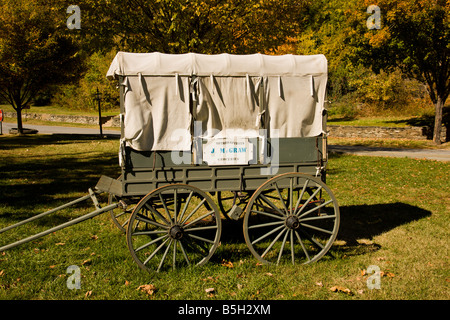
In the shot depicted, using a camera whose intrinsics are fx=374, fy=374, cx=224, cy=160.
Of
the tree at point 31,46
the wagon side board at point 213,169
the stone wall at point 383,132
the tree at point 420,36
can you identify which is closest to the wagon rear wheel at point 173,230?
the wagon side board at point 213,169

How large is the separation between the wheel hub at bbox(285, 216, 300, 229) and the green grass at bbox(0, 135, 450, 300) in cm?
52

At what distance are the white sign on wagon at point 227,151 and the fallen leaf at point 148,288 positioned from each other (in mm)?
1660

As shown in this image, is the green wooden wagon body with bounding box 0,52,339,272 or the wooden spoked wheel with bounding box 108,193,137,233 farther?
the wooden spoked wheel with bounding box 108,193,137,233

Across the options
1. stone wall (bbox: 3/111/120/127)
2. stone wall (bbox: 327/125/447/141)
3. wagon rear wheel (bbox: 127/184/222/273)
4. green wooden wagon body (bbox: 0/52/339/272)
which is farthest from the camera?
stone wall (bbox: 3/111/120/127)

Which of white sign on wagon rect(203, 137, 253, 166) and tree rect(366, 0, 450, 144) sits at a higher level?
tree rect(366, 0, 450, 144)

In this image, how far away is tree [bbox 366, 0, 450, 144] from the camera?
1619 cm

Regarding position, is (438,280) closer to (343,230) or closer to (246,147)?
(343,230)

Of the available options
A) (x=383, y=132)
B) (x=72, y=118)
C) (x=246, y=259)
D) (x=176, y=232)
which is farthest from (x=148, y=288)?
(x=72, y=118)

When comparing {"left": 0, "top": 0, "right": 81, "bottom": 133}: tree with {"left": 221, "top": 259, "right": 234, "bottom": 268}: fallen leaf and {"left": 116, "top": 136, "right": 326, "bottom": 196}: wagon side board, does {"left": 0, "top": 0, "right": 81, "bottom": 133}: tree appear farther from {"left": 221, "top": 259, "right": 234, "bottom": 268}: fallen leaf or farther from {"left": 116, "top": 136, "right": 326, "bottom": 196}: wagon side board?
{"left": 221, "top": 259, "right": 234, "bottom": 268}: fallen leaf

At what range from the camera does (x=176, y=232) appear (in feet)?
15.5

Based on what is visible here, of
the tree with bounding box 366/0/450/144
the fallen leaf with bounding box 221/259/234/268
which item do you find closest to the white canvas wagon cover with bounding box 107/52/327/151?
the fallen leaf with bounding box 221/259/234/268

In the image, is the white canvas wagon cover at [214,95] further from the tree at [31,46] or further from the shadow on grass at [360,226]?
the tree at [31,46]

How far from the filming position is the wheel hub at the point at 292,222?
4957 millimetres
